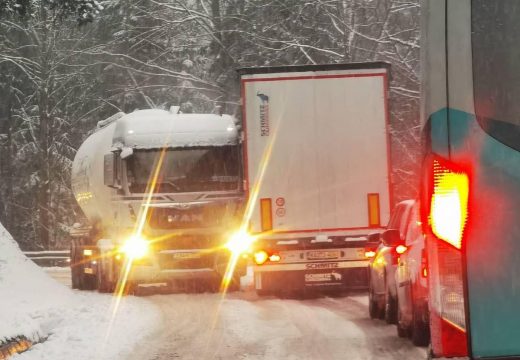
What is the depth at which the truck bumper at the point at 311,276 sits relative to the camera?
19.0 m

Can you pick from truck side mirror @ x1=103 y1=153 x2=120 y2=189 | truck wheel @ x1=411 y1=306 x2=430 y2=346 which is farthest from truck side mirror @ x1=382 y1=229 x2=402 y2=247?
truck side mirror @ x1=103 y1=153 x2=120 y2=189

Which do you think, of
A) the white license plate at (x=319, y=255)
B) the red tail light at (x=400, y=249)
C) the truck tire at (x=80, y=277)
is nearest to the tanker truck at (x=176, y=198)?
the white license plate at (x=319, y=255)

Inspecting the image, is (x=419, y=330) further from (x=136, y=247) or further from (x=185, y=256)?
(x=136, y=247)

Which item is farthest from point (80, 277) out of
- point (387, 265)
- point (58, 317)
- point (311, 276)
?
point (387, 265)

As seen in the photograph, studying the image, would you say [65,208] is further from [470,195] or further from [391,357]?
[470,195]

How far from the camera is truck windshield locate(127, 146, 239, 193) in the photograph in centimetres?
2161

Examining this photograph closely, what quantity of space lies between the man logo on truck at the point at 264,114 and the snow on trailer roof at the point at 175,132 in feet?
9.74

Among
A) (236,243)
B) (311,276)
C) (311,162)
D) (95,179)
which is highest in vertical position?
(311,162)

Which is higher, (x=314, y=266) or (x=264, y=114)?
(x=264, y=114)

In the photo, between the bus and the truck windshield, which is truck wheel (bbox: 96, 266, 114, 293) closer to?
the truck windshield

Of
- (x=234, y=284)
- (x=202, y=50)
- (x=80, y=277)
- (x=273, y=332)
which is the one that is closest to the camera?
(x=273, y=332)

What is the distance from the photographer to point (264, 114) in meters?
19.0

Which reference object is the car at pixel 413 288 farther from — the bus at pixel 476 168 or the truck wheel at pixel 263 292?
the truck wheel at pixel 263 292

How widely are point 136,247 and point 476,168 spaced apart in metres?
18.1
